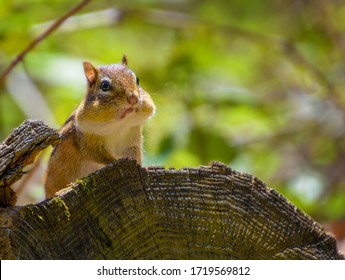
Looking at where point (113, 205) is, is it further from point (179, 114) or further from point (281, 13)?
point (281, 13)

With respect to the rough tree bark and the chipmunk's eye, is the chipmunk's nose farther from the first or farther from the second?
the rough tree bark

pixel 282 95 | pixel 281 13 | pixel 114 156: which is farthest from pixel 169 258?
pixel 281 13

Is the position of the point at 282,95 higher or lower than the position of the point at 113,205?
higher

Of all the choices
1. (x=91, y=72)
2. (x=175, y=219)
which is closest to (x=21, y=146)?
(x=175, y=219)

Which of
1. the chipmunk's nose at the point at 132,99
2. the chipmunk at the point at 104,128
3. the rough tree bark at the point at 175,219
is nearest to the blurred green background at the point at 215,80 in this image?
the chipmunk at the point at 104,128

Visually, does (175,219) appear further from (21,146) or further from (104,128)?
(104,128)
